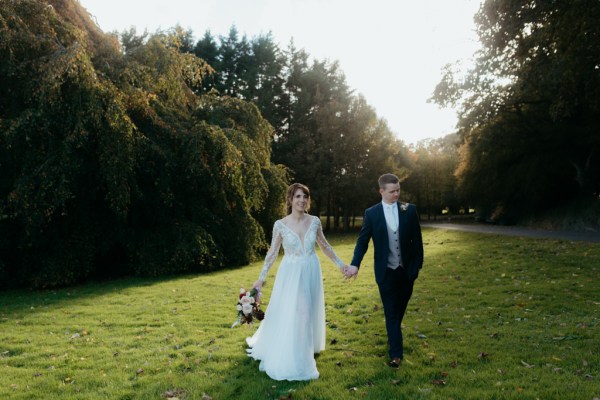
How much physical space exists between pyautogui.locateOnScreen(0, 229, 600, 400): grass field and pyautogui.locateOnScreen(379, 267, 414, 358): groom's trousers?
26cm

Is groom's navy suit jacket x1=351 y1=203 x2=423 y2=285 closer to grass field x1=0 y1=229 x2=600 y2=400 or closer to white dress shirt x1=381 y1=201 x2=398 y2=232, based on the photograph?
white dress shirt x1=381 y1=201 x2=398 y2=232

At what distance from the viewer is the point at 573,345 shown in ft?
17.9

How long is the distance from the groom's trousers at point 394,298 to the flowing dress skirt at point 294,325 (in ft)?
2.75

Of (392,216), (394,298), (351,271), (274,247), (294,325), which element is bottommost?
(294,325)

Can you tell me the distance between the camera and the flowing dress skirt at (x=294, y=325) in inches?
189

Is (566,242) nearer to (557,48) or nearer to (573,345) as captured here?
(557,48)

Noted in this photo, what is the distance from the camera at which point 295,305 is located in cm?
500

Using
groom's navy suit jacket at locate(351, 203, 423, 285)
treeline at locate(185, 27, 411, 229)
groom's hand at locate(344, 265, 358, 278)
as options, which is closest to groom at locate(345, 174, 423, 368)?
groom's navy suit jacket at locate(351, 203, 423, 285)

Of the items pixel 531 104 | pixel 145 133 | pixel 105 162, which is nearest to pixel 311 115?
pixel 531 104

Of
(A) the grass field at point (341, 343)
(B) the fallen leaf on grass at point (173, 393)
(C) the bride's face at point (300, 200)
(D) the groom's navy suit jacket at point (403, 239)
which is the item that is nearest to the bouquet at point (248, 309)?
(A) the grass field at point (341, 343)

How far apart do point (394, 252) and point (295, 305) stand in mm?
1310

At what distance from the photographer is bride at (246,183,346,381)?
15.9 feet

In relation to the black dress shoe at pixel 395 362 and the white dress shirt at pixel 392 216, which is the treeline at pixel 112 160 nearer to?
the white dress shirt at pixel 392 216

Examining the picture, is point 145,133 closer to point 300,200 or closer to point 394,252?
point 300,200
